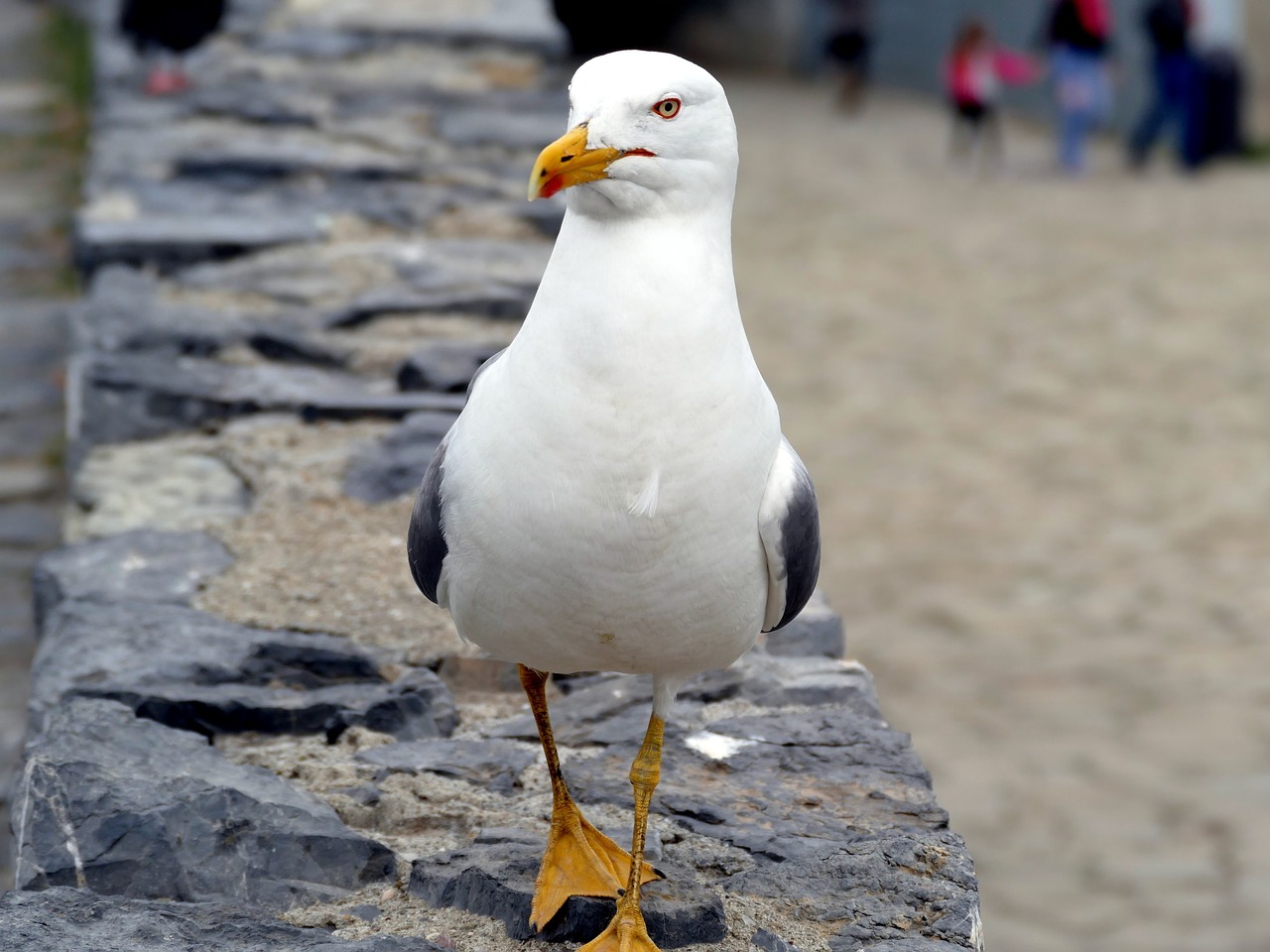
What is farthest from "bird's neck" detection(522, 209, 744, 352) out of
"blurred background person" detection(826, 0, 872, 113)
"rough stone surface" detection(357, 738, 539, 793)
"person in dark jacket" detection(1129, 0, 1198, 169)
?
"blurred background person" detection(826, 0, 872, 113)

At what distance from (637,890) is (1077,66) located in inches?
499

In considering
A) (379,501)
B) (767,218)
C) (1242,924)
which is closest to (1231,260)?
(767,218)

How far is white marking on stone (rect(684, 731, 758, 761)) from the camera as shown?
272cm

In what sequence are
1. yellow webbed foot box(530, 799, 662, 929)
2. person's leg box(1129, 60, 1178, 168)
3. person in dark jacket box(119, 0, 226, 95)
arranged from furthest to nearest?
person's leg box(1129, 60, 1178, 168) < person in dark jacket box(119, 0, 226, 95) < yellow webbed foot box(530, 799, 662, 929)

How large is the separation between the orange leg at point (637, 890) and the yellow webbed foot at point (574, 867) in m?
0.04

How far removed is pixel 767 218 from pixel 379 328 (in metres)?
7.63

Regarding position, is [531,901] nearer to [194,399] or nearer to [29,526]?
[194,399]

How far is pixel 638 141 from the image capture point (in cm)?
198

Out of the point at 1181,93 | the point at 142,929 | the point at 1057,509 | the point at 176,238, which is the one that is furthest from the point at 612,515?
the point at 1181,93

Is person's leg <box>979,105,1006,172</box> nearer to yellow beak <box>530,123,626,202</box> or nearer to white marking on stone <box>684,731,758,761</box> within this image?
white marking on stone <box>684,731,758,761</box>

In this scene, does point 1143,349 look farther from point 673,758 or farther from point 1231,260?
point 673,758

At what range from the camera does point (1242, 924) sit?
407 cm

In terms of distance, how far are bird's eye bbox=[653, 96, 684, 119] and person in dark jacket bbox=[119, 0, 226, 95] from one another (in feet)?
16.5

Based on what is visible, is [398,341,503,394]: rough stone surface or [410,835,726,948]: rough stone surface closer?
[410,835,726,948]: rough stone surface
